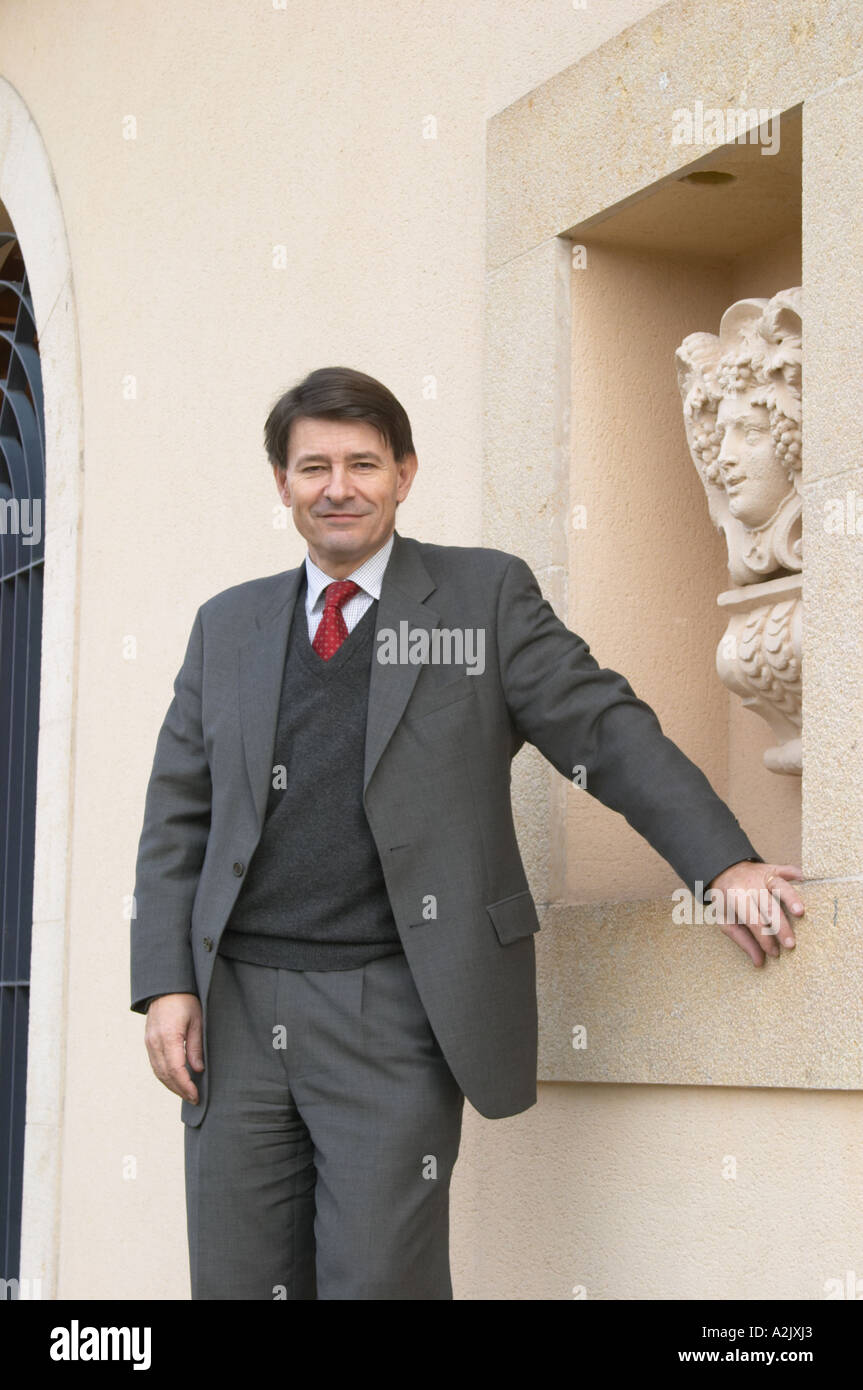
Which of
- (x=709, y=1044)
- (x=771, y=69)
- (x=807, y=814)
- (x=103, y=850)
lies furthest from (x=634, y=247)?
(x=103, y=850)

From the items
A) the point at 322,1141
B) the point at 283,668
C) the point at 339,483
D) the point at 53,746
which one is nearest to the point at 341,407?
the point at 339,483

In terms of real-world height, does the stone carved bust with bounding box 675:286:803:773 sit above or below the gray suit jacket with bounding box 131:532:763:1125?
above

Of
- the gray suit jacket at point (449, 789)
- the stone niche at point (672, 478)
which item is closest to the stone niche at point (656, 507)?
the stone niche at point (672, 478)

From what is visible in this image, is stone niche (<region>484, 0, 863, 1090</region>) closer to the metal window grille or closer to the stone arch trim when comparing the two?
the stone arch trim

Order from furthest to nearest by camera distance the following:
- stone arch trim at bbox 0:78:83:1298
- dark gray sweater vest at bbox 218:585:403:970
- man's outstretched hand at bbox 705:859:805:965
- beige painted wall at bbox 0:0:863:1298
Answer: stone arch trim at bbox 0:78:83:1298, beige painted wall at bbox 0:0:863:1298, dark gray sweater vest at bbox 218:585:403:970, man's outstretched hand at bbox 705:859:805:965

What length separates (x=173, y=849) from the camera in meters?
3.13

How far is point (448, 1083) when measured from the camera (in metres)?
2.92

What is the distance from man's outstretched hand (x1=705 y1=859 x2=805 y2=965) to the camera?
2.78 metres

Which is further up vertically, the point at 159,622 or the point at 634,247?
the point at 634,247

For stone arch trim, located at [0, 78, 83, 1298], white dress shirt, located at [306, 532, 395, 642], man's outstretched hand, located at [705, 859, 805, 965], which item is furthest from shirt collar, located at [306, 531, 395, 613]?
stone arch trim, located at [0, 78, 83, 1298]

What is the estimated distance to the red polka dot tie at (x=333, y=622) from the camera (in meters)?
3.04

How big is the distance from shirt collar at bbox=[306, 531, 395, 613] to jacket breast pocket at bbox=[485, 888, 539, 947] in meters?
0.54
